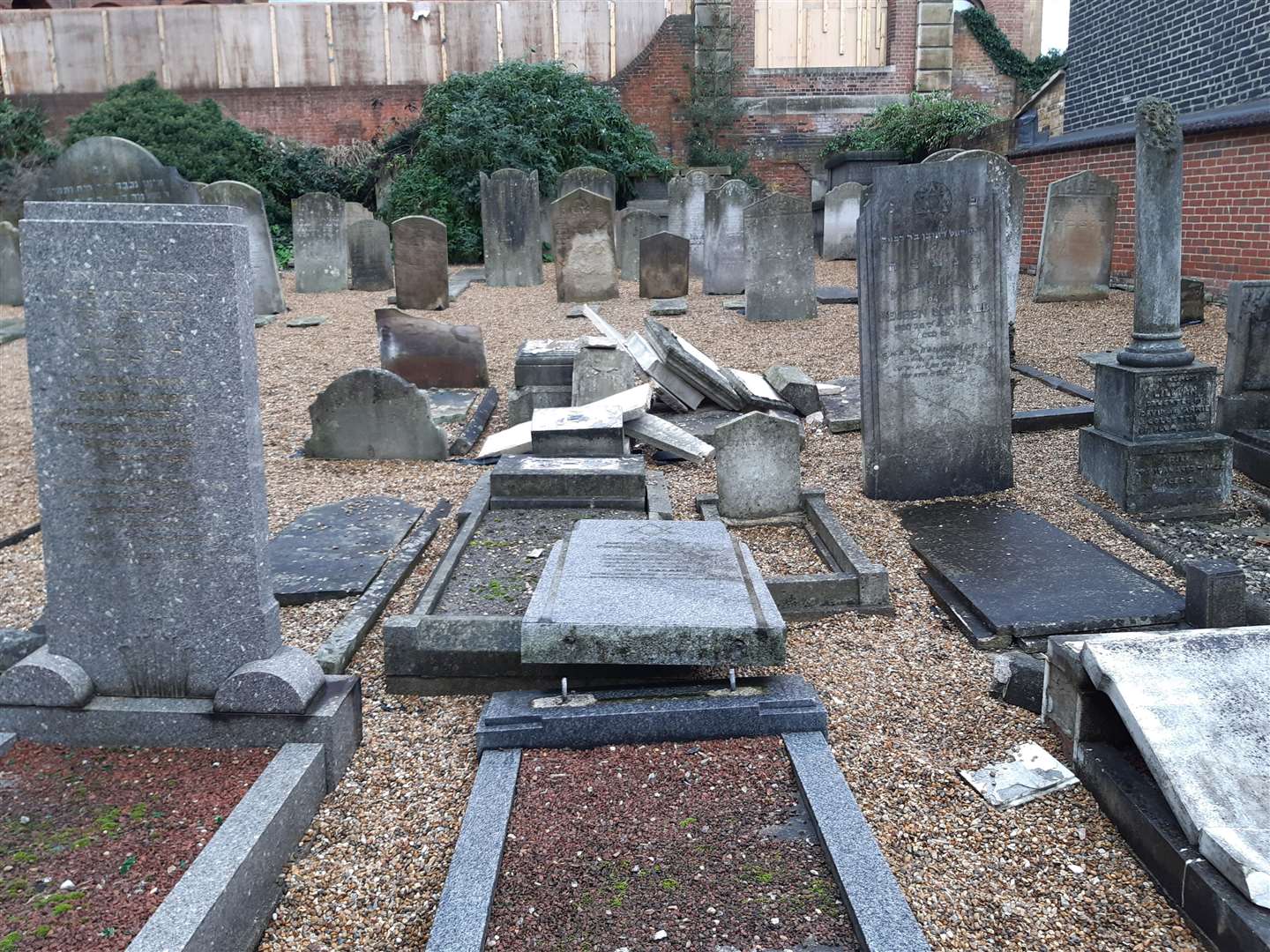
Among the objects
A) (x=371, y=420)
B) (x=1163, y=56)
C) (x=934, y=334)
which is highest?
(x=1163, y=56)

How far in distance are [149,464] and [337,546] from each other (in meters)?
2.20

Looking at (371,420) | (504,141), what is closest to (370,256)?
(504,141)

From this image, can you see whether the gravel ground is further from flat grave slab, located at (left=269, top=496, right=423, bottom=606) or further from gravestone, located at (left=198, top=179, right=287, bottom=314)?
gravestone, located at (left=198, top=179, right=287, bottom=314)

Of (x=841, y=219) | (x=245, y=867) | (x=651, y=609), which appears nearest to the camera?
(x=245, y=867)

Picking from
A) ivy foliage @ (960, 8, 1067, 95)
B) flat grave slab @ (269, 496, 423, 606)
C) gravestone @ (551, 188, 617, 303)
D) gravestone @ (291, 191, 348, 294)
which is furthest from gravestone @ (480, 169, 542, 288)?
ivy foliage @ (960, 8, 1067, 95)

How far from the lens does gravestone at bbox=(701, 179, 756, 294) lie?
567 inches

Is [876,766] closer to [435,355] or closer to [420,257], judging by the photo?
[435,355]

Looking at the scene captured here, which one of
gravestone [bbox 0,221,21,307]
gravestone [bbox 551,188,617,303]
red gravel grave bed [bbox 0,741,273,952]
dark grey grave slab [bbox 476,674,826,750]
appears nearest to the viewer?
red gravel grave bed [bbox 0,741,273,952]

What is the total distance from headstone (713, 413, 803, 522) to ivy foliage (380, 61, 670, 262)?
15.2m

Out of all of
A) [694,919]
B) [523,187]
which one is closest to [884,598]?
[694,919]

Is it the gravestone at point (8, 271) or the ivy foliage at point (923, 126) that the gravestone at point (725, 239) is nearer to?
the ivy foliage at point (923, 126)

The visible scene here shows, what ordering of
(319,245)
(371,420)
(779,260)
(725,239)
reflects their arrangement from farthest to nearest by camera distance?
(319,245)
(725,239)
(779,260)
(371,420)

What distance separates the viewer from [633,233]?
1631 cm

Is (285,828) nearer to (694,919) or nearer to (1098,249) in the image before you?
(694,919)
